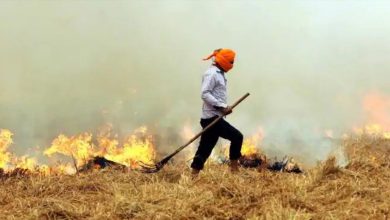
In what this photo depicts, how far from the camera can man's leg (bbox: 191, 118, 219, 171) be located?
7613mm

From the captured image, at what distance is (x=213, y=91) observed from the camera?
7629mm

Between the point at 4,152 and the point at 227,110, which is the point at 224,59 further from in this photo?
the point at 4,152

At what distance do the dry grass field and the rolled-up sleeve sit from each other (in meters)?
1.09

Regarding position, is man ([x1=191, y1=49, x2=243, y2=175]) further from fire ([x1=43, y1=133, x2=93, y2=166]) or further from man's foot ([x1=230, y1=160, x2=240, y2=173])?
fire ([x1=43, y1=133, x2=93, y2=166])

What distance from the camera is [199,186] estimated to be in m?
6.36

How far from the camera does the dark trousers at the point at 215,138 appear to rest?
25.0 feet

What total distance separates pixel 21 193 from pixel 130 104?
12.4m

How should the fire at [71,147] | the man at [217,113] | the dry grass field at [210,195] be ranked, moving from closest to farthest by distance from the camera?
1. the dry grass field at [210,195]
2. the man at [217,113]
3. the fire at [71,147]

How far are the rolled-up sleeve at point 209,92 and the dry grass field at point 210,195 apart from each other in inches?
42.7

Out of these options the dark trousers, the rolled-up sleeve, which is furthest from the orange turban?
the dark trousers

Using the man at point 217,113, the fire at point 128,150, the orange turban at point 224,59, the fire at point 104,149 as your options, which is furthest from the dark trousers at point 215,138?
the fire at point 104,149

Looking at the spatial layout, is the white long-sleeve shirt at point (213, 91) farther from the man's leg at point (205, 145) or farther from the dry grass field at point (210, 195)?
the dry grass field at point (210, 195)

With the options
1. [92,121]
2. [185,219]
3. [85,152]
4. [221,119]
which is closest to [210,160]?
[221,119]

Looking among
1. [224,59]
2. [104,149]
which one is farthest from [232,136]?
[104,149]
